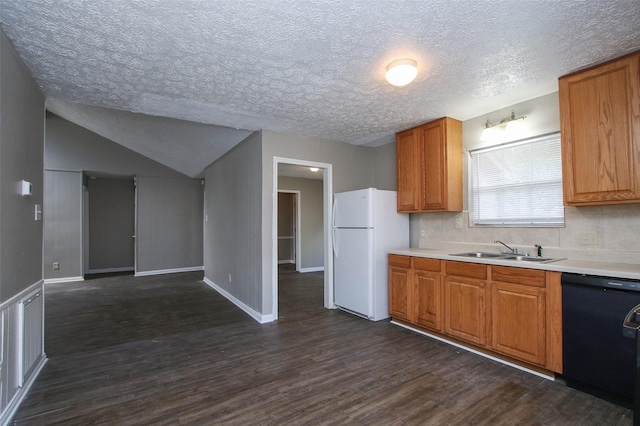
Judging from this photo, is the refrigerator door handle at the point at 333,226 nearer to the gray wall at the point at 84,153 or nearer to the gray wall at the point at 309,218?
the gray wall at the point at 309,218

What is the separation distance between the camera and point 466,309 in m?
2.96

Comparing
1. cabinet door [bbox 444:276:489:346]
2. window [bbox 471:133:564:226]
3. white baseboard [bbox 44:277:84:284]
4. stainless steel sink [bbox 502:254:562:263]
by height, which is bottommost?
white baseboard [bbox 44:277:84:284]

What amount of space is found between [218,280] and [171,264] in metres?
2.71

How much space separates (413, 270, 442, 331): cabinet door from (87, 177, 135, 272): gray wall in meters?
7.74

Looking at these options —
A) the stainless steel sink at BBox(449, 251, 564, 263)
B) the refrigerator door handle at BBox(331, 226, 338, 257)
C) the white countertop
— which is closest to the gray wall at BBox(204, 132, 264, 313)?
the refrigerator door handle at BBox(331, 226, 338, 257)

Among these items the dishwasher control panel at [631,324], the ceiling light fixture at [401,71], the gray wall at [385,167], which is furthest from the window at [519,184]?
the dishwasher control panel at [631,324]

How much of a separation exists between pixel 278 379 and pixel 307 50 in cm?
247

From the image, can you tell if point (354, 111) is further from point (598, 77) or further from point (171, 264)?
point (171, 264)

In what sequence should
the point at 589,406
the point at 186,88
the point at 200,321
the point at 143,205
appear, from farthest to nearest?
1. the point at 143,205
2. the point at 200,321
3. the point at 186,88
4. the point at 589,406

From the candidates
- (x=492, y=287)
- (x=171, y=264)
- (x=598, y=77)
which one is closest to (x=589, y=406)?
(x=492, y=287)

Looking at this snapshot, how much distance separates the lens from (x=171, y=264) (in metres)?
7.77

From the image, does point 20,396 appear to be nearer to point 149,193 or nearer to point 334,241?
point 334,241

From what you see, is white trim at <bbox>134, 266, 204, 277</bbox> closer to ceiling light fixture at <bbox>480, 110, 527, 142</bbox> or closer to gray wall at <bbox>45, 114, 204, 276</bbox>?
gray wall at <bbox>45, 114, 204, 276</bbox>

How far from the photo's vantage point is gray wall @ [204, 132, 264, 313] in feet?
13.3
